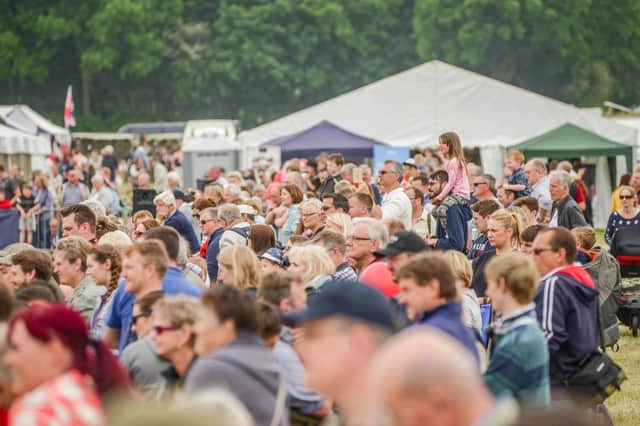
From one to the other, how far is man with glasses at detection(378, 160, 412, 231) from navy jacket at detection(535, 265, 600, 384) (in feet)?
16.1

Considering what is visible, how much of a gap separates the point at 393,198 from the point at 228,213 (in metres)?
1.73

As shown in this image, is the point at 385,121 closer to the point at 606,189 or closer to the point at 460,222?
the point at 606,189

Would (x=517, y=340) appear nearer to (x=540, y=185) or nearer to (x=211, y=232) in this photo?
(x=211, y=232)

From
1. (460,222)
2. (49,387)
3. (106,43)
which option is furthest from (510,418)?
(106,43)

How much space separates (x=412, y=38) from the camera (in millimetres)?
76812

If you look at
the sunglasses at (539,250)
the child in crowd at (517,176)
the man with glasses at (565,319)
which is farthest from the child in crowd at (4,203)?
the man with glasses at (565,319)

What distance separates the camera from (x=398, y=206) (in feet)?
43.0

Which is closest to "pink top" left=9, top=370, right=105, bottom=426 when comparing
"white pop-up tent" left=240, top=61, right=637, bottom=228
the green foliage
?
"white pop-up tent" left=240, top=61, right=637, bottom=228

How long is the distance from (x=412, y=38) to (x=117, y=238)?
68136 millimetres

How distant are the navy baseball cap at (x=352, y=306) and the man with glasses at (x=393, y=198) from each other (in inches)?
317

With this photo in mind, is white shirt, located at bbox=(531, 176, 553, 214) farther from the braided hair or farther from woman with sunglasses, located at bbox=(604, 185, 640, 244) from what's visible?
the braided hair

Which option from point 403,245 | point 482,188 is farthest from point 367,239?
point 482,188

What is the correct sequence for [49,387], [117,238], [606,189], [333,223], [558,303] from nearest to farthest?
[49,387] < [558,303] < [117,238] < [333,223] < [606,189]

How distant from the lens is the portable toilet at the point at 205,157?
34938mm
